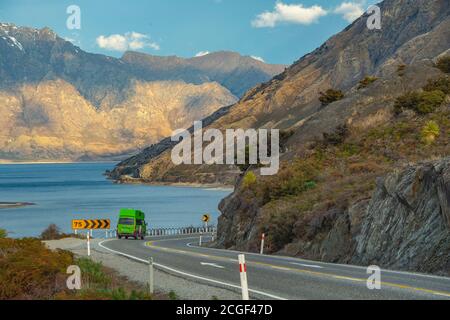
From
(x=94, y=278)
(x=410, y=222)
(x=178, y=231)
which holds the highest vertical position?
(x=410, y=222)

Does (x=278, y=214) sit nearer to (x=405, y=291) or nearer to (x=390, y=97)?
(x=405, y=291)

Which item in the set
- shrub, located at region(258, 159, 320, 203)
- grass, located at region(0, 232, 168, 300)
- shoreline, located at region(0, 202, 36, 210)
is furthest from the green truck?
shoreline, located at region(0, 202, 36, 210)

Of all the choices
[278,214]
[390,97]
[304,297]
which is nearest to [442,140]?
[278,214]

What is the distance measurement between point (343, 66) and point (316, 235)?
569 ft

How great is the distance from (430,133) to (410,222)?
1731 centimetres

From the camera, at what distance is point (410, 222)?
834 inches

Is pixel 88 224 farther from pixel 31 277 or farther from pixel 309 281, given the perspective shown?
pixel 309 281

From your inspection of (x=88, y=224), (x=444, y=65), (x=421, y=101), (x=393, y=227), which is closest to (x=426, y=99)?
(x=421, y=101)

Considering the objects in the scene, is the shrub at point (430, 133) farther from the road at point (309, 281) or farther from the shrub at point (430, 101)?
the road at point (309, 281)

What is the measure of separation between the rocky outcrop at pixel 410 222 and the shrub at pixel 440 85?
Answer: 936 inches

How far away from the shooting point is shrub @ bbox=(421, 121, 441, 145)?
121 feet

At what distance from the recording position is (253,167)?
5422 cm

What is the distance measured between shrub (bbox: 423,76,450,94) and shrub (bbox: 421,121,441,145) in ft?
27.6

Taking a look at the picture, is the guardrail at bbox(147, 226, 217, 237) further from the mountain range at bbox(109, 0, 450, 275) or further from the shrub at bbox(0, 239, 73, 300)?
the shrub at bbox(0, 239, 73, 300)
